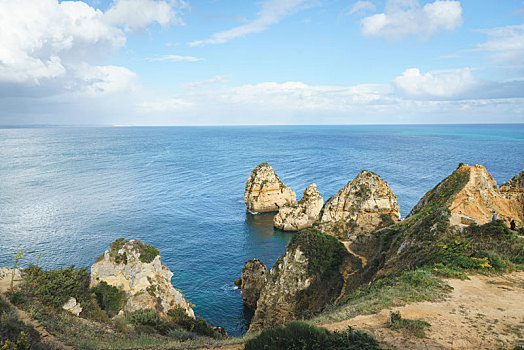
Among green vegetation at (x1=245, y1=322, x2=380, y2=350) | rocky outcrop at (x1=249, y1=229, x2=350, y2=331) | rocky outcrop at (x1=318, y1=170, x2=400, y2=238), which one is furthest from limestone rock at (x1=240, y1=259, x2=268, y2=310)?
green vegetation at (x1=245, y1=322, x2=380, y2=350)

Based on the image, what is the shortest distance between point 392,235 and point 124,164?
12052 cm

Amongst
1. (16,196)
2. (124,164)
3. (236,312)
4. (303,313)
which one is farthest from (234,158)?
(303,313)

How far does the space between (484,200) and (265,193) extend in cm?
4955

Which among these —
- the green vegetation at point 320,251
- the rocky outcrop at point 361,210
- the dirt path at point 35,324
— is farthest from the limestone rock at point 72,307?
the rocky outcrop at point 361,210

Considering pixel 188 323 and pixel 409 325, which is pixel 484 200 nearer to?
pixel 409 325

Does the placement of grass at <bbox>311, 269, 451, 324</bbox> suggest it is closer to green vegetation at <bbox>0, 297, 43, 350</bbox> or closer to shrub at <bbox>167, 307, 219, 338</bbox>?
green vegetation at <bbox>0, 297, 43, 350</bbox>

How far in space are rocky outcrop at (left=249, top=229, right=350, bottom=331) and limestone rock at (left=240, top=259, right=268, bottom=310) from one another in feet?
30.8

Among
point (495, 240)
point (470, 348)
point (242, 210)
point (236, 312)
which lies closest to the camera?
point (470, 348)

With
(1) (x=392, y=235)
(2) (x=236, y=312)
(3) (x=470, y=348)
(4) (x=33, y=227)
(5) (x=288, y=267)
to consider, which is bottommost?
(2) (x=236, y=312)

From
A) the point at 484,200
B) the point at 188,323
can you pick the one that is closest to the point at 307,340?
the point at 188,323

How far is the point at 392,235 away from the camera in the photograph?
31125mm

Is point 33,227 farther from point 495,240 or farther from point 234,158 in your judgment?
point 234,158

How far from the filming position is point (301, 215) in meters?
64.8

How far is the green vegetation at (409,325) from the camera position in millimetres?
12101
